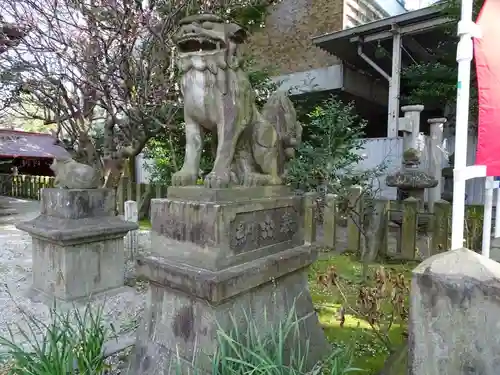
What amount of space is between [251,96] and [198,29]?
1.87 ft

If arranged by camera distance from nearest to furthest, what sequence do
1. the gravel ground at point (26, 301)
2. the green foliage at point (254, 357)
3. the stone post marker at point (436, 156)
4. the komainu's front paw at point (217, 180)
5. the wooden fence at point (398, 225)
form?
the green foliage at point (254, 357) < the komainu's front paw at point (217, 180) < the gravel ground at point (26, 301) < the wooden fence at point (398, 225) < the stone post marker at point (436, 156)

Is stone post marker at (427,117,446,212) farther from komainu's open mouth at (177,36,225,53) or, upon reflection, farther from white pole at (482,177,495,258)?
komainu's open mouth at (177,36,225,53)

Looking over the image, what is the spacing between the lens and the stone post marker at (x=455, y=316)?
4.20 feet

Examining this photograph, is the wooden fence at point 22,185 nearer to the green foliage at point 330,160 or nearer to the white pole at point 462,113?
the green foliage at point 330,160

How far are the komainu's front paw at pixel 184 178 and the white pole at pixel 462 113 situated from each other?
5.07ft

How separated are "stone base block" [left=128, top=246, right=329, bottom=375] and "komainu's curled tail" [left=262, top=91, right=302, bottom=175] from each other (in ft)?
2.57

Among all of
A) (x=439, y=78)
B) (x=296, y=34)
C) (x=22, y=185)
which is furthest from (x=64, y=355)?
(x=22, y=185)

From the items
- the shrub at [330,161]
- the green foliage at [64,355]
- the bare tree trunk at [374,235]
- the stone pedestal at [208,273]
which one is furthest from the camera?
the shrub at [330,161]

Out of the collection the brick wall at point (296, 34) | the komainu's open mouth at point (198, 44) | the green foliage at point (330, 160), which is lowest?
the green foliage at point (330, 160)

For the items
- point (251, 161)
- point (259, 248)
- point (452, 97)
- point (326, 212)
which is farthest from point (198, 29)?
point (452, 97)

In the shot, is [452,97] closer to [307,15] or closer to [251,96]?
[307,15]

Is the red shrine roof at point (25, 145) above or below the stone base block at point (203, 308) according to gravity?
above

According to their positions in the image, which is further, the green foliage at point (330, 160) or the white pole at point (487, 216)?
the green foliage at point (330, 160)

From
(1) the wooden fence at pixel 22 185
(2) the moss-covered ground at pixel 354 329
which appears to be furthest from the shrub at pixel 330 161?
(1) the wooden fence at pixel 22 185
